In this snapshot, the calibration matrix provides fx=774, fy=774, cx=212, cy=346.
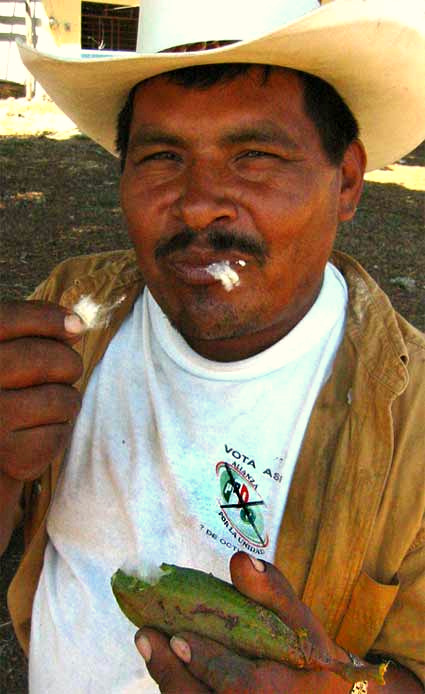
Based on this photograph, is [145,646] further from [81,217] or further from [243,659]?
[81,217]

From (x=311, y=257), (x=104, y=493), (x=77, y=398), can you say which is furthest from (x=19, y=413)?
(x=311, y=257)

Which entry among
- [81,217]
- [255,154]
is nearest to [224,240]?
[255,154]

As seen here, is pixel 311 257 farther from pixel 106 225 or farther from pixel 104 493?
pixel 106 225

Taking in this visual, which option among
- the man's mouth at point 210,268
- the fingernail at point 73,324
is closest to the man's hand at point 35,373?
the fingernail at point 73,324

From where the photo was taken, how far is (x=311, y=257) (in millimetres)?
1850

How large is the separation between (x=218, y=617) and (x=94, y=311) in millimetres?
1034

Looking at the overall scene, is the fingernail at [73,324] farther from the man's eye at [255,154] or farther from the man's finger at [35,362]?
the man's eye at [255,154]

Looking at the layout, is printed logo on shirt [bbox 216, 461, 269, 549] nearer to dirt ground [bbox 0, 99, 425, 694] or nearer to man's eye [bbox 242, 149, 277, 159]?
man's eye [bbox 242, 149, 277, 159]

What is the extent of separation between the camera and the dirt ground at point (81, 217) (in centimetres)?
634

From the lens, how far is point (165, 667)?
56.9 inches

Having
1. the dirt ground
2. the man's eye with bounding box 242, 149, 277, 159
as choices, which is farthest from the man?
the dirt ground

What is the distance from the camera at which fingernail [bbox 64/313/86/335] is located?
171 cm

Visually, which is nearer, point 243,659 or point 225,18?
point 243,659

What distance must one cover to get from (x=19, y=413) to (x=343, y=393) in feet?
2.53
